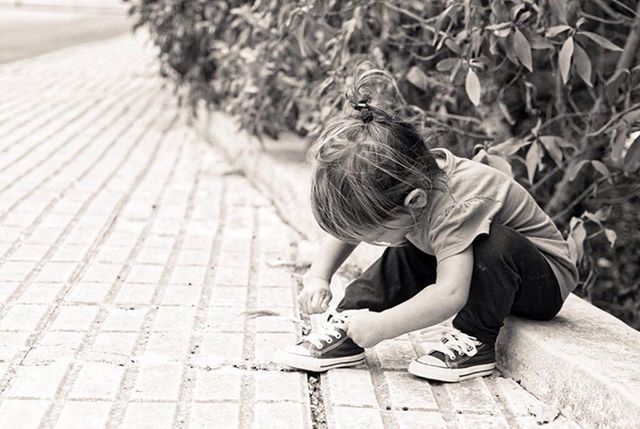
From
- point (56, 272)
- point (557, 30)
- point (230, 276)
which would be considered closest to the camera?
point (557, 30)

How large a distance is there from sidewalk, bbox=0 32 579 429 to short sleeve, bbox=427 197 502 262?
1.27 feet

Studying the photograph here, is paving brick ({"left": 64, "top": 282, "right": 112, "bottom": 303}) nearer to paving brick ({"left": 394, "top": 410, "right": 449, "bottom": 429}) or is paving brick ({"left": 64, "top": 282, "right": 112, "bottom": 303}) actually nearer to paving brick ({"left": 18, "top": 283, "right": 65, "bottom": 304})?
paving brick ({"left": 18, "top": 283, "right": 65, "bottom": 304})

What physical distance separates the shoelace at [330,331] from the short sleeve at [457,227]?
34 centimetres

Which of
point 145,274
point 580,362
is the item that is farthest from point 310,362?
point 145,274

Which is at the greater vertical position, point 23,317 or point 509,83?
point 509,83

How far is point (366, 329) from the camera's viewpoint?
96.3 inches

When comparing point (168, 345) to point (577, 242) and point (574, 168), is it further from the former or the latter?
point (574, 168)

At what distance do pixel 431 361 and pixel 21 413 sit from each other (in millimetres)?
1069

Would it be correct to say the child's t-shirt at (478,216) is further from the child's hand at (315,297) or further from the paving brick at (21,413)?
the paving brick at (21,413)

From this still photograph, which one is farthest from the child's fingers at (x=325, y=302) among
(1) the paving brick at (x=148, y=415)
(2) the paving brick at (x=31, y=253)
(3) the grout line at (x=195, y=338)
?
(2) the paving brick at (x=31, y=253)

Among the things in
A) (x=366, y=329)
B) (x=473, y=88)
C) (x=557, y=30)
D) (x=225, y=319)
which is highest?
(x=557, y=30)

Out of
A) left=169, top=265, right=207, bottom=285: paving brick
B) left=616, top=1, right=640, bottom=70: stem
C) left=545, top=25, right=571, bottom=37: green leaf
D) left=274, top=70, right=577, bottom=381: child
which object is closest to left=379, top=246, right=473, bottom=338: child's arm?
left=274, top=70, right=577, bottom=381: child

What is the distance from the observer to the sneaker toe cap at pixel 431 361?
2.50 m

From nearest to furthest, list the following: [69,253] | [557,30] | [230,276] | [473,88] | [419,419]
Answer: [419,419] → [557,30] → [473,88] → [230,276] → [69,253]
